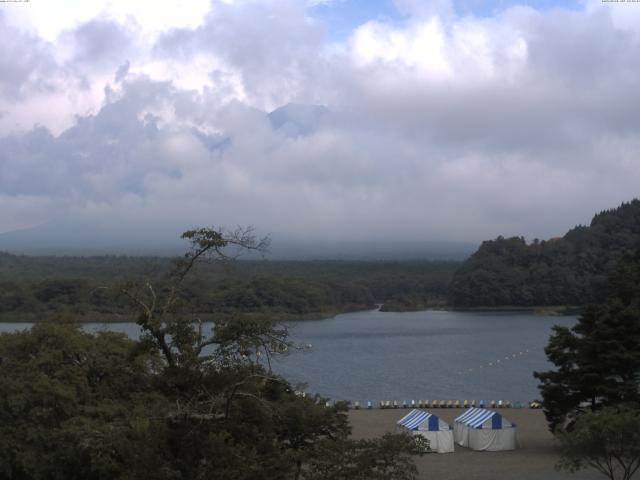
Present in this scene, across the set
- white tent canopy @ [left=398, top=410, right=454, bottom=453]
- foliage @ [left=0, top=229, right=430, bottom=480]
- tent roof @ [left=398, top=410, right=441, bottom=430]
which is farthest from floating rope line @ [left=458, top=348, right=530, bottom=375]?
foliage @ [left=0, top=229, right=430, bottom=480]

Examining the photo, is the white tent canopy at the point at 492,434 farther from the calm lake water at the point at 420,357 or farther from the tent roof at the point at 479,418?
the calm lake water at the point at 420,357

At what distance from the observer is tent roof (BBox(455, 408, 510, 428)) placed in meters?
17.1

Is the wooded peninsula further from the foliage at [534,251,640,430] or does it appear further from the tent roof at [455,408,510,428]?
the foliage at [534,251,640,430]

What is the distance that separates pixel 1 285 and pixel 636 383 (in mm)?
52429

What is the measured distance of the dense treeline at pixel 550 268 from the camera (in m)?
70.4

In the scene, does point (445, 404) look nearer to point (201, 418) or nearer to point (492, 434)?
point (492, 434)

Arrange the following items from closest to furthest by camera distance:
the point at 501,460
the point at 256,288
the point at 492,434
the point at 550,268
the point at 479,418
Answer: the point at 501,460, the point at 492,434, the point at 479,418, the point at 256,288, the point at 550,268

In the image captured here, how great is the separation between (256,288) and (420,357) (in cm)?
1802

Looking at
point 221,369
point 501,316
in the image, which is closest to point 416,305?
point 501,316

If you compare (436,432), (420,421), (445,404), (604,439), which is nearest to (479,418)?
(436,432)

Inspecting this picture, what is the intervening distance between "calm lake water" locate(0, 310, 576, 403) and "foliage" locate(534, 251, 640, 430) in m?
7.08

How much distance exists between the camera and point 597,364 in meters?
16.0

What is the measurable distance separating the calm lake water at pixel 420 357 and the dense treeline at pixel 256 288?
2138 millimetres

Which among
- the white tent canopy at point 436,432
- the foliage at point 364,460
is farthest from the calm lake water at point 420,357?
the foliage at point 364,460
